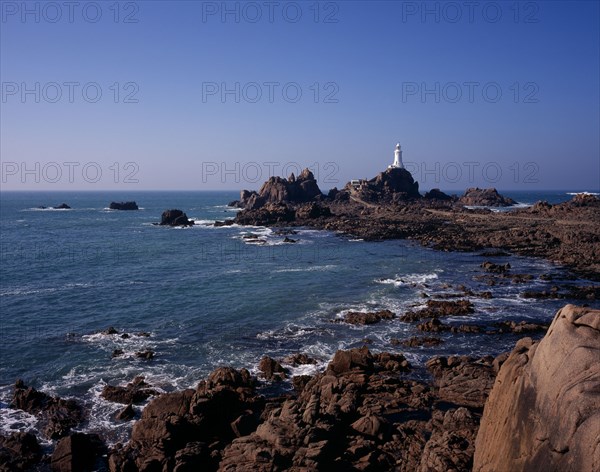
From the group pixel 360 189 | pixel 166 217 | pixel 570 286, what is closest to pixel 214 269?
pixel 570 286

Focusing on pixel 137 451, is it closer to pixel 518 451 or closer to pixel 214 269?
pixel 518 451

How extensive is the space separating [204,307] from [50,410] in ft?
48.8

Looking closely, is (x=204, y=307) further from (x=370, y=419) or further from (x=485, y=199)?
(x=485, y=199)

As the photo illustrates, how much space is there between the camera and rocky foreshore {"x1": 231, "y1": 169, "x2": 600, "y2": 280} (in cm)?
5566

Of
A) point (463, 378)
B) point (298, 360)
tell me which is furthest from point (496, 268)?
point (298, 360)

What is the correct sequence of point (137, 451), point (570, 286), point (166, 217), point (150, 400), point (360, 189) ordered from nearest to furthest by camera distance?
point (137, 451)
point (150, 400)
point (570, 286)
point (166, 217)
point (360, 189)

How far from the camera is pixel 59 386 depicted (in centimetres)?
1948

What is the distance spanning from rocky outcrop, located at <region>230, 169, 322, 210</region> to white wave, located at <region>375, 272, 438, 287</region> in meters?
79.3

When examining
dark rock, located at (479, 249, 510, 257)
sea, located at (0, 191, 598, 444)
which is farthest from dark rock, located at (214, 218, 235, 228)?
dark rock, located at (479, 249, 510, 257)

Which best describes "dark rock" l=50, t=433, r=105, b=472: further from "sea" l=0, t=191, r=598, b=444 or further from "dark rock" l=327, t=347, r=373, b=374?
"dark rock" l=327, t=347, r=373, b=374

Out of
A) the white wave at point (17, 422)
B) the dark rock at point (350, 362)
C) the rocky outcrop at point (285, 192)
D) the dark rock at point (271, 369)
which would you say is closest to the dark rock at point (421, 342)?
the dark rock at point (350, 362)

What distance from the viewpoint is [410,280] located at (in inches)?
1566

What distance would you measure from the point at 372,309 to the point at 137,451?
65.0ft

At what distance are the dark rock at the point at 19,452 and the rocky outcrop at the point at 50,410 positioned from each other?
898 mm
